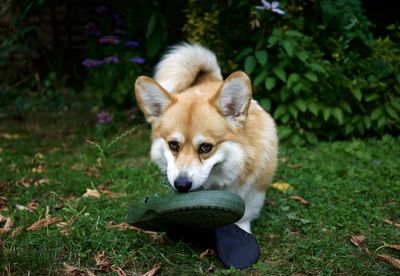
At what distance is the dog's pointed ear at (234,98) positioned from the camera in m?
2.59

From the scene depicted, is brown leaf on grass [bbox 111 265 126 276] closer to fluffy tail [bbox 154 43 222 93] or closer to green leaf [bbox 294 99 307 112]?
fluffy tail [bbox 154 43 222 93]

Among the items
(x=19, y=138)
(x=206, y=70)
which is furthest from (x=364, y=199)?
(x=19, y=138)

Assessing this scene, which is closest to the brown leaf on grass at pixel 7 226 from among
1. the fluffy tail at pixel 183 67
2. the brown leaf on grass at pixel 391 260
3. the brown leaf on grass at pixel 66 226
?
the brown leaf on grass at pixel 66 226

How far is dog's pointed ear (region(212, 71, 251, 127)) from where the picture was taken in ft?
8.50

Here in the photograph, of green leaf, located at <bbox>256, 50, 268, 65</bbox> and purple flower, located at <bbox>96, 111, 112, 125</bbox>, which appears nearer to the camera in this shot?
green leaf, located at <bbox>256, 50, 268, 65</bbox>

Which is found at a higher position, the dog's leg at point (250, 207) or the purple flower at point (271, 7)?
the purple flower at point (271, 7)

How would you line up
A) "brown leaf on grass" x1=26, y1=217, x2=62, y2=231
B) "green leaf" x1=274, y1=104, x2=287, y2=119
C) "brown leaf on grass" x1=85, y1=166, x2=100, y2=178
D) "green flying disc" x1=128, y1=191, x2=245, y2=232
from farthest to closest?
1. "green leaf" x1=274, y1=104, x2=287, y2=119
2. "brown leaf on grass" x1=85, y1=166, x2=100, y2=178
3. "brown leaf on grass" x1=26, y1=217, x2=62, y2=231
4. "green flying disc" x1=128, y1=191, x2=245, y2=232

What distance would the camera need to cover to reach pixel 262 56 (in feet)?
15.2

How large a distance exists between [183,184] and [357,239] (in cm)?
105

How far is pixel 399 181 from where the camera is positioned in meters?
3.65

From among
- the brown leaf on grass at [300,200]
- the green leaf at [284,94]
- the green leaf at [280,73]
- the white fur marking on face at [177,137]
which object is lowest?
the brown leaf on grass at [300,200]

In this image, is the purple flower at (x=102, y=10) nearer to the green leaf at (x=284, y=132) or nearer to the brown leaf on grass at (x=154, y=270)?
the green leaf at (x=284, y=132)

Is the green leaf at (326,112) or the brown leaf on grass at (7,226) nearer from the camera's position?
the brown leaf on grass at (7,226)

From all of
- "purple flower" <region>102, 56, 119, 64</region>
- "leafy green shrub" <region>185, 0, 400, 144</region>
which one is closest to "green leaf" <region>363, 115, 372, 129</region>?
"leafy green shrub" <region>185, 0, 400, 144</region>
